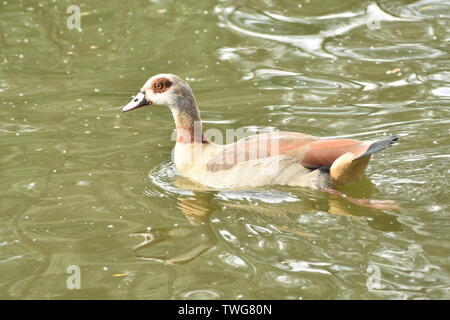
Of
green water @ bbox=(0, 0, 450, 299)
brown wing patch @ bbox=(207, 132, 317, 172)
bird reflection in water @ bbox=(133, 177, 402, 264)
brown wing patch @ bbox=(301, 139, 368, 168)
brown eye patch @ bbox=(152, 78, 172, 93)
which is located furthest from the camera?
brown eye patch @ bbox=(152, 78, 172, 93)

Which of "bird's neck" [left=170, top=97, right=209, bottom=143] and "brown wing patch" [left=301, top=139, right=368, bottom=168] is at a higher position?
"bird's neck" [left=170, top=97, right=209, bottom=143]

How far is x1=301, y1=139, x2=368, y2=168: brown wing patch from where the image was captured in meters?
7.98

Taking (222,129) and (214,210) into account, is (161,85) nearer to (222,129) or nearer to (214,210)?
(222,129)

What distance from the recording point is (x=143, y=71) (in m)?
11.6

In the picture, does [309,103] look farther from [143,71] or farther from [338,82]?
[143,71]

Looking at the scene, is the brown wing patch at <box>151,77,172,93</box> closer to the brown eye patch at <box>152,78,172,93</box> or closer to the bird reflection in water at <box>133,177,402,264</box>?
the brown eye patch at <box>152,78,172,93</box>

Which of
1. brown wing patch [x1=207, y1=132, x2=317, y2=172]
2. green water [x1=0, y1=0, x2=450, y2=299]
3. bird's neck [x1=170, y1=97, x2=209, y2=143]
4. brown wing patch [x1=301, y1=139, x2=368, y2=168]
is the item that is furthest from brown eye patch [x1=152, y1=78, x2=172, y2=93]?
brown wing patch [x1=301, y1=139, x2=368, y2=168]

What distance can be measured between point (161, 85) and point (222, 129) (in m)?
1.14

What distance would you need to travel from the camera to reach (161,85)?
8906mm

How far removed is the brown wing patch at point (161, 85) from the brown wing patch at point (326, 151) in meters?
1.72

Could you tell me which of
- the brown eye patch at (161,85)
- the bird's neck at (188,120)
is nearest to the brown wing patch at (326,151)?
the bird's neck at (188,120)

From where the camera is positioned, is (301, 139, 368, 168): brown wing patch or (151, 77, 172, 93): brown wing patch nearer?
(301, 139, 368, 168): brown wing patch

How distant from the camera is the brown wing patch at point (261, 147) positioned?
8234 mm

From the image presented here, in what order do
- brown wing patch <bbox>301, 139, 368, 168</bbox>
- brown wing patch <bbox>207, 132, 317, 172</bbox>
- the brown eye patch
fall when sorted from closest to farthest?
1. brown wing patch <bbox>301, 139, 368, 168</bbox>
2. brown wing patch <bbox>207, 132, 317, 172</bbox>
3. the brown eye patch
